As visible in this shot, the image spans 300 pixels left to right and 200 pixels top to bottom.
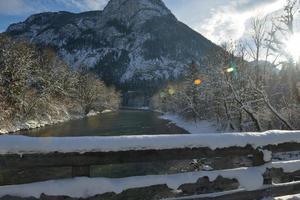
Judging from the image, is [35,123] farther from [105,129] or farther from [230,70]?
[230,70]

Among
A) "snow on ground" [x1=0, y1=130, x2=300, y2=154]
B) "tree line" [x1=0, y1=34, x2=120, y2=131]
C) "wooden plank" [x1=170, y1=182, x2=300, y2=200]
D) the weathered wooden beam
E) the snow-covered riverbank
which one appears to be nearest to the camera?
"snow on ground" [x1=0, y1=130, x2=300, y2=154]

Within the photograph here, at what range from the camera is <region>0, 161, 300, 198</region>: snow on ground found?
3992mm

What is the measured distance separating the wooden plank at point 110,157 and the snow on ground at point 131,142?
0.06 meters

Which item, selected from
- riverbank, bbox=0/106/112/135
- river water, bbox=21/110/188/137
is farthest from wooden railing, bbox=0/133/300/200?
riverbank, bbox=0/106/112/135

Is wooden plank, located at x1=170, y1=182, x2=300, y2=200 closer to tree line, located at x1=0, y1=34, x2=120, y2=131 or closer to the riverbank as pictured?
the riverbank

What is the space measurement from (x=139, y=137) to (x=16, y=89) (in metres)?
42.2

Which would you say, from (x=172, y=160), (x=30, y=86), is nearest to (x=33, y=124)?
(x=30, y=86)

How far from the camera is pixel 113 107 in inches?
4360

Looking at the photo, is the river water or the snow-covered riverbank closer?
the river water

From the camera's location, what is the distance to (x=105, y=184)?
14.2 ft

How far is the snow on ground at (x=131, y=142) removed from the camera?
399cm

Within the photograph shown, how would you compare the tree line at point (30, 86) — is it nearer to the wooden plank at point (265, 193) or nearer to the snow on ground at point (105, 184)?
the snow on ground at point (105, 184)

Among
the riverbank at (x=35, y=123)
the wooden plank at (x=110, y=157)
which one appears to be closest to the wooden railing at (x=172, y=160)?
the wooden plank at (x=110, y=157)

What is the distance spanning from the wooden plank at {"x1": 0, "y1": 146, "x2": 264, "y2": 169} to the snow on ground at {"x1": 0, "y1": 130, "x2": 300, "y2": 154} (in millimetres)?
62
